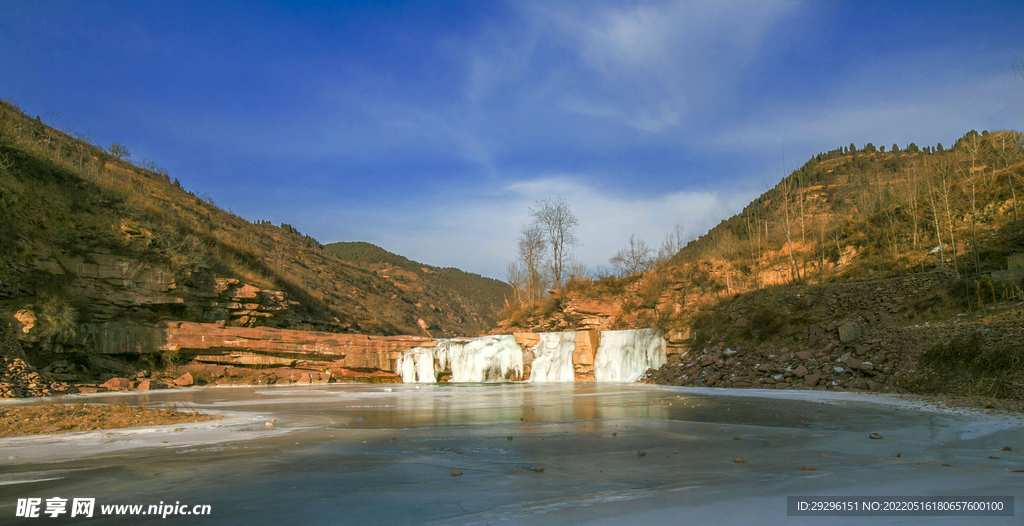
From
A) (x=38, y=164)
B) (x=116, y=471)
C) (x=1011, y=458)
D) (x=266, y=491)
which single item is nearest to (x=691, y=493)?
(x=266, y=491)

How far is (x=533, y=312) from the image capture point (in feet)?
128

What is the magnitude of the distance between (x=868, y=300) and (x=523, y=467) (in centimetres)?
1980

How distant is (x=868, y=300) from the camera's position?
1944 centimetres

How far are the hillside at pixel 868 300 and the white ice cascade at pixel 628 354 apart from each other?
104cm

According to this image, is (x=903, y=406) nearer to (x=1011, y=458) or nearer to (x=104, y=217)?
(x=1011, y=458)

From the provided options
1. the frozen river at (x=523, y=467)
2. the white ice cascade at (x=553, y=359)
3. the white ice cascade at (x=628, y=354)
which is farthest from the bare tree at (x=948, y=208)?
the white ice cascade at (x=553, y=359)

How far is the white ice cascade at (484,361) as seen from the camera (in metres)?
30.8

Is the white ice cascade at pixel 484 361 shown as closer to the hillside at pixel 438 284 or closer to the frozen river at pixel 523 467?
the frozen river at pixel 523 467

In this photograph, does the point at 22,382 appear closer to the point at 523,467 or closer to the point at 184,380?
the point at 184,380

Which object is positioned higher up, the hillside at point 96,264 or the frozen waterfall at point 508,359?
the hillside at point 96,264

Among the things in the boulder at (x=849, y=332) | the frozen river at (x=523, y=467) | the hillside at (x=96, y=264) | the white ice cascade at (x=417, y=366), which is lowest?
the white ice cascade at (x=417, y=366)

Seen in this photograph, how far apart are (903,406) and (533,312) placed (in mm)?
29156

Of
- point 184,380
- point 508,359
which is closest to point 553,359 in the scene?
point 508,359

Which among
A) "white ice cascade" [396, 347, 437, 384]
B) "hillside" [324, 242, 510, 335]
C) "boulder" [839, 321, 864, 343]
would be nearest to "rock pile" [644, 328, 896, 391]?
"boulder" [839, 321, 864, 343]
